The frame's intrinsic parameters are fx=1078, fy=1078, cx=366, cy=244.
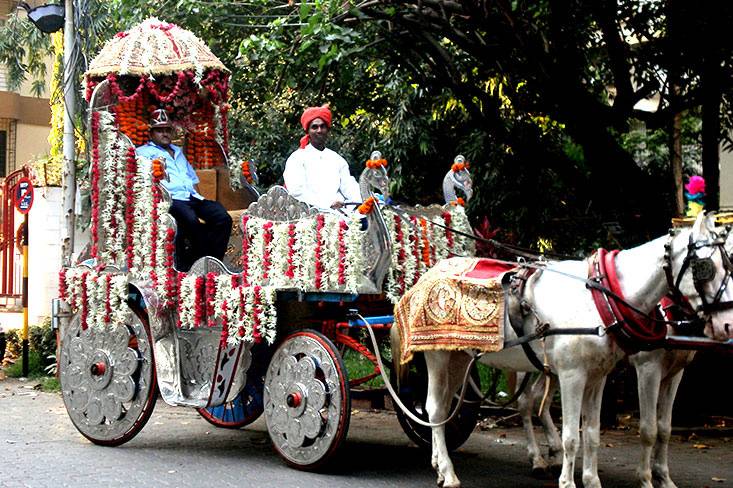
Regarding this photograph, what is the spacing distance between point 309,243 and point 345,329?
0.83 metres

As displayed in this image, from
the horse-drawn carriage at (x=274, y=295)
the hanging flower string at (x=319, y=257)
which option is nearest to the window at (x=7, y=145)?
the horse-drawn carriage at (x=274, y=295)

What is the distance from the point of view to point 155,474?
26.7 feet

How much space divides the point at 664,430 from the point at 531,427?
3.76 feet

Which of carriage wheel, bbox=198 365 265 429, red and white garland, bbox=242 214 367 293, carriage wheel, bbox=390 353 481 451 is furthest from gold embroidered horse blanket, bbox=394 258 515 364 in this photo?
carriage wheel, bbox=198 365 265 429

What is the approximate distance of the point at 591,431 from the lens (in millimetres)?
7055

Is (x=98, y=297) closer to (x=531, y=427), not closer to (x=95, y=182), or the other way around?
(x=95, y=182)

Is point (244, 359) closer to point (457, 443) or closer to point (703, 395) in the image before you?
point (457, 443)

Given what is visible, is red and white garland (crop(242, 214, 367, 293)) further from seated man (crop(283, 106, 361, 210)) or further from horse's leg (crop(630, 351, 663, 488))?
horse's leg (crop(630, 351, 663, 488))

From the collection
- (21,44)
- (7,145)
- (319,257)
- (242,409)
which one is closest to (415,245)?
(319,257)

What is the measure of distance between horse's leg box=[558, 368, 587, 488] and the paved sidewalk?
110 centimetres

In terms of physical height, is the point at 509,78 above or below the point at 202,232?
A: above

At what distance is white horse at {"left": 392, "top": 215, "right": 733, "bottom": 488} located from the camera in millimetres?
6438

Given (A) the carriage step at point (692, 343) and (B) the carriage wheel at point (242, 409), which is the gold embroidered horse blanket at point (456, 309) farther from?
(B) the carriage wheel at point (242, 409)

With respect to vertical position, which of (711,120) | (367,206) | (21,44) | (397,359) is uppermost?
Result: (21,44)
